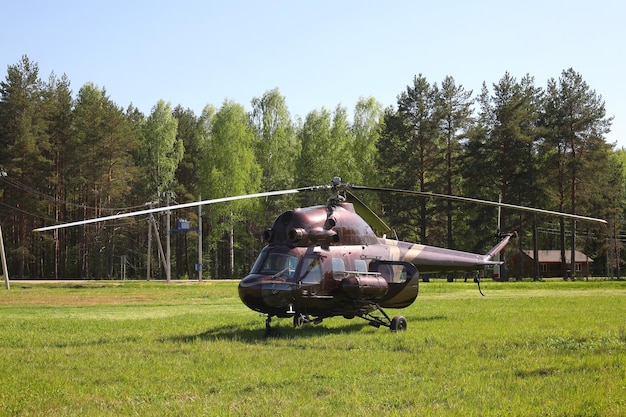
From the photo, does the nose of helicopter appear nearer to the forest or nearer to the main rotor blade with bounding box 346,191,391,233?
the main rotor blade with bounding box 346,191,391,233

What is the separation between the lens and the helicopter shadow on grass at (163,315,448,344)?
48.9 ft

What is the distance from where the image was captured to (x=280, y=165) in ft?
232

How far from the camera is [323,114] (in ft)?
238

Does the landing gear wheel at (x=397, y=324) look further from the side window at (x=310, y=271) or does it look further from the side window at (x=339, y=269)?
the side window at (x=310, y=271)

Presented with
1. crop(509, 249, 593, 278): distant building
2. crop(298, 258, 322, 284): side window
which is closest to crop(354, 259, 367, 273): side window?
crop(298, 258, 322, 284): side window

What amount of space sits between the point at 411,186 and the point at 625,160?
156 ft

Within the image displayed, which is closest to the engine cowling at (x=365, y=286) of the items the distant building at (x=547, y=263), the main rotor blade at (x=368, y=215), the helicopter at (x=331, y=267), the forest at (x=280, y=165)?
the helicopter at (x=331, y=267)

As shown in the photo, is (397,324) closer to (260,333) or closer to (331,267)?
(331,267)

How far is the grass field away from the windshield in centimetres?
149

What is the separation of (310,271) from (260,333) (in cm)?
198

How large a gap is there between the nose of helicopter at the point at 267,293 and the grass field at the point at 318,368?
790mm

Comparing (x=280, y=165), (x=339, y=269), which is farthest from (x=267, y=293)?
(x=280, y=165)

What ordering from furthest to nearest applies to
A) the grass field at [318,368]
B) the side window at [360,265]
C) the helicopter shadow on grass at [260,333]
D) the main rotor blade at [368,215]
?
the main rotor blade at [368,215], the side window at [360,265], the helicopter shadow on grass at [260,333], the grass field at [318,368]

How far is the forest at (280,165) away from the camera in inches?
2323
